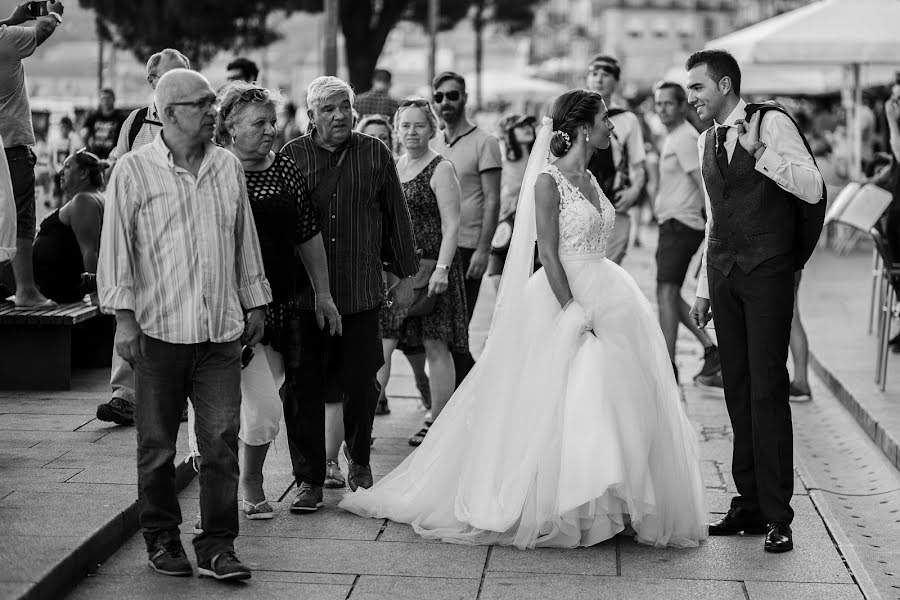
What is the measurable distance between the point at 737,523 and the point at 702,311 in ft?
3.05

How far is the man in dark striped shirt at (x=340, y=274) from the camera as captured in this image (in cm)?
609

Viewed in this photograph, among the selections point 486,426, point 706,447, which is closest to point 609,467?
point 486,426

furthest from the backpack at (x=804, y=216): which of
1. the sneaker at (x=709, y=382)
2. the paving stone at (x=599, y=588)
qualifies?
the sneaker at (x=709, y=382)

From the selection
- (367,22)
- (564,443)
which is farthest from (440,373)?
(367,22)

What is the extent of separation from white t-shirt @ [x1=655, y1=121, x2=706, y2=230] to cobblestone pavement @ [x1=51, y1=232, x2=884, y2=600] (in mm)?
3191

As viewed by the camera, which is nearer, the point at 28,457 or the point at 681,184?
the point at 28,457

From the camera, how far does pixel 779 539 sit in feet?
18.4

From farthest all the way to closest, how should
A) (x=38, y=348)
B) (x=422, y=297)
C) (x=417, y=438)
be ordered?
(x=38, y=348) < (x=417, y=438) < (x=422, y=297)

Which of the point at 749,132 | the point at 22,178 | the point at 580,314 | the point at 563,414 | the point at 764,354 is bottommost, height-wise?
the point at 563,414

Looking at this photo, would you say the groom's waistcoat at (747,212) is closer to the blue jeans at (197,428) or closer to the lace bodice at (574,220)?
the lace bodice at (574,220)

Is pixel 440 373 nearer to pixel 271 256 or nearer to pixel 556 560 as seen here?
pixel 271 256


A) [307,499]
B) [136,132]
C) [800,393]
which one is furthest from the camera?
[800,393]

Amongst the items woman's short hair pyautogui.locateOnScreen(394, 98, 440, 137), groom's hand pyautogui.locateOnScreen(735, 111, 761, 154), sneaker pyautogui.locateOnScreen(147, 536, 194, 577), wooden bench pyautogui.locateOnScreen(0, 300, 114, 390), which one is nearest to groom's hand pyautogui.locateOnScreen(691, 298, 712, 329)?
groom's hand pyautogui.locateOnScreen(735, 111, 761, 154)

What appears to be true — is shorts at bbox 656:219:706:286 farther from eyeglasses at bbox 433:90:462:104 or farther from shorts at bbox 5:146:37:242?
shorts at bbox 5:146:37:242
